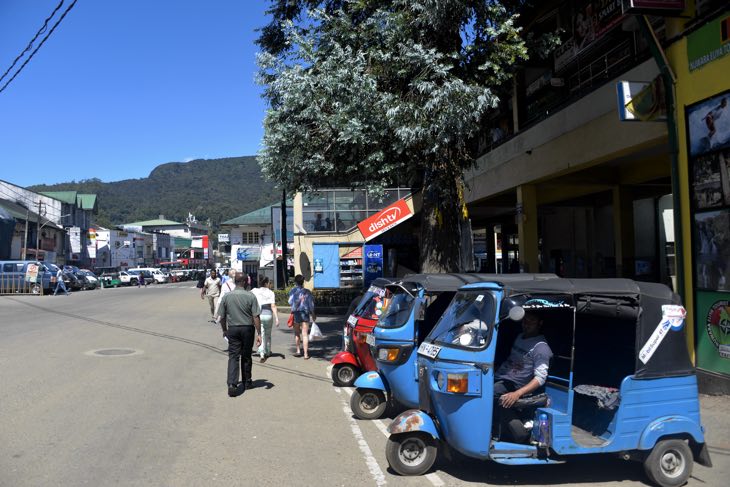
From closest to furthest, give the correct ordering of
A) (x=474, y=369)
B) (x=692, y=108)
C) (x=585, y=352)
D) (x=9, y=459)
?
(x=474, y=369) → (x=9, y=459) → (x=585, y=352) → (x=692, y=108)

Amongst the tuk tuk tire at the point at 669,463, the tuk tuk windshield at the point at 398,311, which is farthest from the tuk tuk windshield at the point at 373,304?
the tuk tuk tire at the point at 669,463

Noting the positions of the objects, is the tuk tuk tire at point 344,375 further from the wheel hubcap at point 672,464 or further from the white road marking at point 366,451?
the wheel hubcap at point 672,464

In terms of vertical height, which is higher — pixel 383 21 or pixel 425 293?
pixel 383 21

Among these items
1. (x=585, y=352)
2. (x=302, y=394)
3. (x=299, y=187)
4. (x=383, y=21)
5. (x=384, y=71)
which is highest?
(x=383, y=21)

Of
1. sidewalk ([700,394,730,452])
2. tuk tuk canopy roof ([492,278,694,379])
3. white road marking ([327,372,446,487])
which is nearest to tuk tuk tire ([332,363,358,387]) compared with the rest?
white road marking ([327,372,446,487])

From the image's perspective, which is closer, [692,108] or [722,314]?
[722,314]

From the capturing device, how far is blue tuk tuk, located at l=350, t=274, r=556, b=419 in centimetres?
695

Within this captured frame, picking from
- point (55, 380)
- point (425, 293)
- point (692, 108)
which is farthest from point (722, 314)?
point (55, 380)

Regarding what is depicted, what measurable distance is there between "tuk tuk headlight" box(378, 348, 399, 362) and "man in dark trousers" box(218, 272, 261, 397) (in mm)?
2586

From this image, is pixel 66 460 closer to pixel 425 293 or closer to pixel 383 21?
pixel 425 293

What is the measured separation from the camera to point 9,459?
5586mm

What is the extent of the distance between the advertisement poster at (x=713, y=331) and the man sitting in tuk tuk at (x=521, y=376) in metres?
3.70

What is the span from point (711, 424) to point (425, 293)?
3.58m

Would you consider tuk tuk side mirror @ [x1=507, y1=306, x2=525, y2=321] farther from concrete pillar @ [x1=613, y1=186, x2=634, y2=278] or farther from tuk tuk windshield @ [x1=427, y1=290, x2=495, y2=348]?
concrete pillar @ [x1=613, y1=186, x2=634, y2=278]
